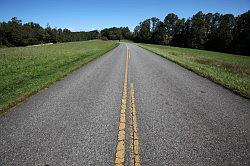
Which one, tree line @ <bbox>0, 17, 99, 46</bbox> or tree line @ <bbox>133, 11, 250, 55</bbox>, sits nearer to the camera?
tree line @ <bbox>133, 11, 250, 55</bbox>

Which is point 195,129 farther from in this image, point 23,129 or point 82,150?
point 23,129

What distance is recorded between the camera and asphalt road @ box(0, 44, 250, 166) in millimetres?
4293

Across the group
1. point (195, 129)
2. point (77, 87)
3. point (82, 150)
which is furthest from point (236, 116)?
point (77, 87)

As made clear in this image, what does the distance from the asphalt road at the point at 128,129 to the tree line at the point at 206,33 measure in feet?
226

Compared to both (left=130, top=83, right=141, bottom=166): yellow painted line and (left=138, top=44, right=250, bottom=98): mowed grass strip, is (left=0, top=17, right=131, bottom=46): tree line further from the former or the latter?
(left=130, top=83, right=141, bottom=166): yellow painted line

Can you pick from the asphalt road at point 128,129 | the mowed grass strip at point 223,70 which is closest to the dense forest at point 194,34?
the mowed grass strip at point 223,70

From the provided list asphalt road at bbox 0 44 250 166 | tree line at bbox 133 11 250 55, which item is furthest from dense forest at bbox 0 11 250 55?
asphalt road at bbox 0 44 250 166

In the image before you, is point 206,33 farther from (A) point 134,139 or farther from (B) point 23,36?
(A) point 134,139

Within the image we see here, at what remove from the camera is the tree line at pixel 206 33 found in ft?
246

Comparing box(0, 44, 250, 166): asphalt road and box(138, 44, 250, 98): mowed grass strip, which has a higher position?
box(0, 44, 250, 166): asphalt road

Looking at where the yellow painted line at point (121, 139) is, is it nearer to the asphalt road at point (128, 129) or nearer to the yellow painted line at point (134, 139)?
the asphalt road at point (128, 129)

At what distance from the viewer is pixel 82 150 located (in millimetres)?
4500

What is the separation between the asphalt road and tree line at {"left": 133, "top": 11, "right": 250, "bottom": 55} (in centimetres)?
6879

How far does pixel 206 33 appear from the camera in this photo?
9731cm
